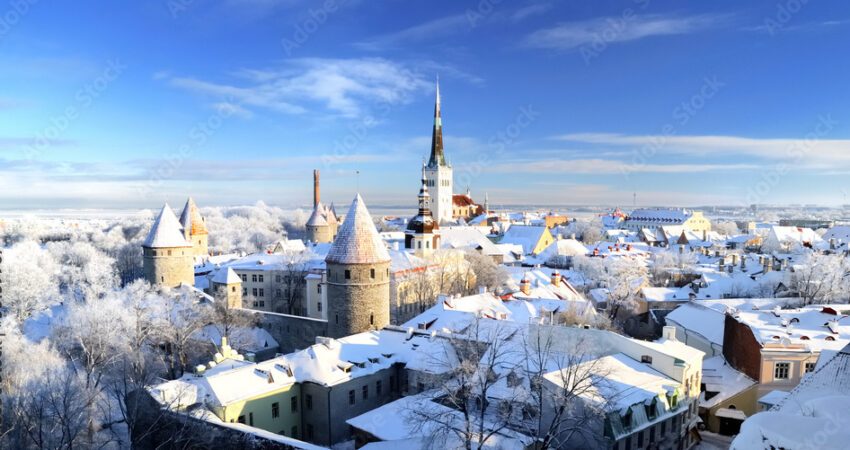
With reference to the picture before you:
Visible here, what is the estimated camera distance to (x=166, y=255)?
40000 millimetres

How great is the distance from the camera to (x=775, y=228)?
82.2 meters

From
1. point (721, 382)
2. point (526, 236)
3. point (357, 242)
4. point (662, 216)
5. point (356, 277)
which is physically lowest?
point (721, 382)

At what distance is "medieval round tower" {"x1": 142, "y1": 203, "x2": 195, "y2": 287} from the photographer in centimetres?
3988

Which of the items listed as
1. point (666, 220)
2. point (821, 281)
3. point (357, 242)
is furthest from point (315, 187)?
point (666, 220)

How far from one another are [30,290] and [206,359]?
814 inches

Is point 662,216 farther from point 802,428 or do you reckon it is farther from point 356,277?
point 802,428

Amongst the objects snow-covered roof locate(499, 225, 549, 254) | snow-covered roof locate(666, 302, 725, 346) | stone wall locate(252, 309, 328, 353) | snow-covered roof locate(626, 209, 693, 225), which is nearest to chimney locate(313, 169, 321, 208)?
snow-covered roof locate(499, 225, 549, 254)

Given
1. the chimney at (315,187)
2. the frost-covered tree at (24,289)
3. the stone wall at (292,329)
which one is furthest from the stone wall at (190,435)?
the chimney at (315,187)

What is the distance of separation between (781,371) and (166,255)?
128ft

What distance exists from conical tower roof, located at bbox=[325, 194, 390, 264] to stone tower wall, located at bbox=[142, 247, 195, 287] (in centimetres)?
1769

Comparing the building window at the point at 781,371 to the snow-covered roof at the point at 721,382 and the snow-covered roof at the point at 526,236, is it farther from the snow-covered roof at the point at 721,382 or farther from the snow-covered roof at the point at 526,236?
the snow-covered roof at the point at 526,236

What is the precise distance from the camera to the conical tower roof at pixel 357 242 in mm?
28328

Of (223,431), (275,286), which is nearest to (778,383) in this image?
(223,431)

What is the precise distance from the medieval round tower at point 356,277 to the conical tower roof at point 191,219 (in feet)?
103
